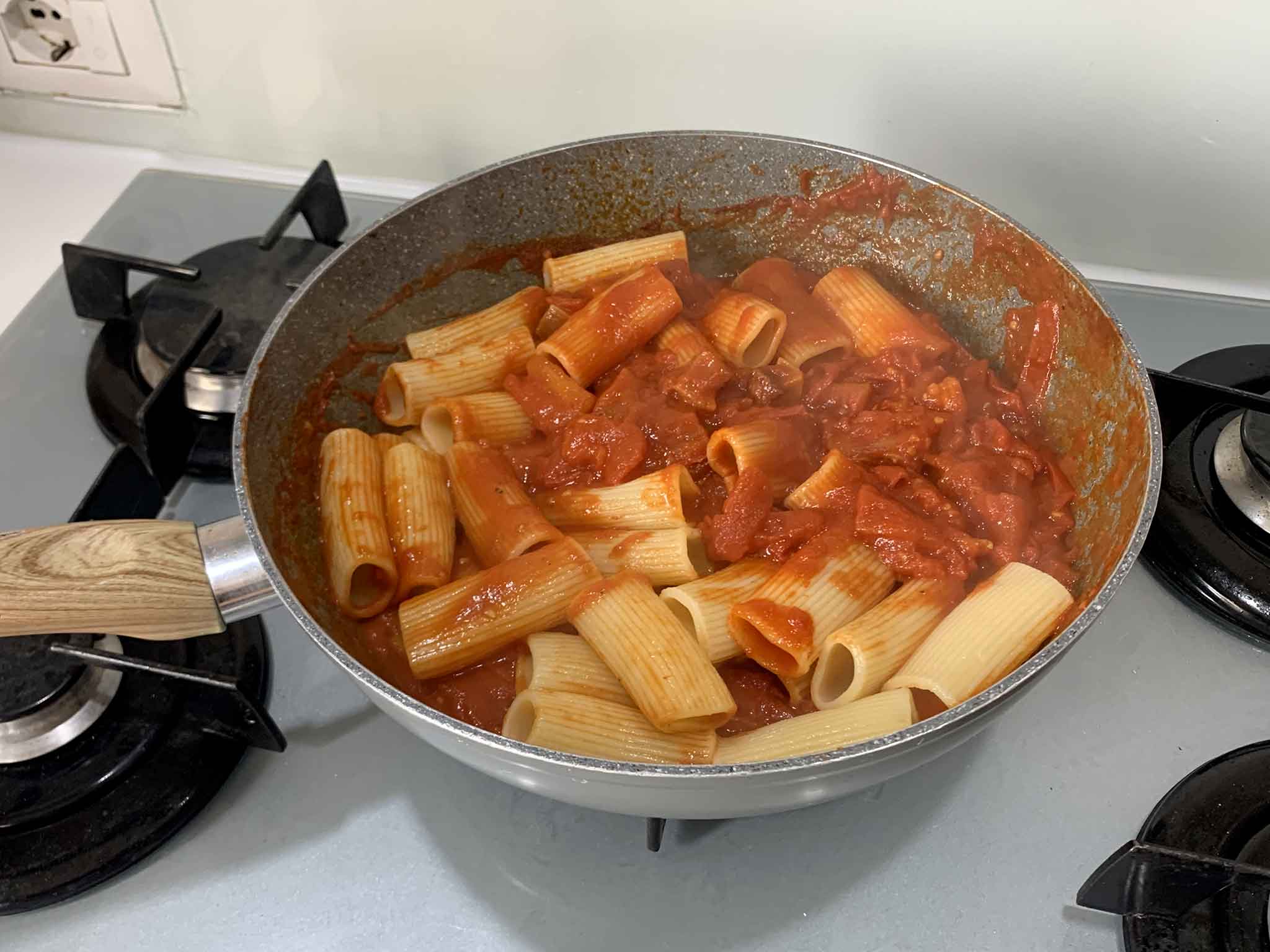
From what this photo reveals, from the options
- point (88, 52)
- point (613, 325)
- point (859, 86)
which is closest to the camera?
point (613, 325)

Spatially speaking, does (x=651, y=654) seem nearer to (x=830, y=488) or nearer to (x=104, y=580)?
(x=830, y=488)

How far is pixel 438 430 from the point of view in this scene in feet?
4.93

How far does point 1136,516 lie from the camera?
3.65 feet

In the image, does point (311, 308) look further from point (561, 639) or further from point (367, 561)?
point (561, 639)

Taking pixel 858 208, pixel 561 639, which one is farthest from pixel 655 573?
pixel 858 208

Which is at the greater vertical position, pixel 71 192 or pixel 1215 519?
pixel 71 192

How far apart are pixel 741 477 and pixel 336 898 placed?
69 cm

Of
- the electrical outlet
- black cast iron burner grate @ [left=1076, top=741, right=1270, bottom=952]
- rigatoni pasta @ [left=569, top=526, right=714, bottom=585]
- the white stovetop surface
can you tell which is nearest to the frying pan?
black cast iron burner grate @ [left=1076, top=741, right=1270, bottom=952]

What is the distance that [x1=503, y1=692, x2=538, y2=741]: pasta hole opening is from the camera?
1146 millimetres

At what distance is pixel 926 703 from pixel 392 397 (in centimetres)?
87

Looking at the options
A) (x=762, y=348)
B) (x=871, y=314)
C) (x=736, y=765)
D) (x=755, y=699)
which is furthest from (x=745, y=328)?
(x=736, y=765)

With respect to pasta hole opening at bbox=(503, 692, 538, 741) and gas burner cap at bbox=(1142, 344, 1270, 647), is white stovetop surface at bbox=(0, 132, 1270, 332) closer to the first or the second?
gas burner cap at bbox=(1142, 344, 1270, 647)

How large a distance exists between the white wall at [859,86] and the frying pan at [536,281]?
0.23 m

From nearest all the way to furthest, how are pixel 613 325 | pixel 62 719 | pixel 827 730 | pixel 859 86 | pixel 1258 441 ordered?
pixel 827 730
pixel 62 719
pixel 1258 441
pixel 613 325
pixel 859 86
